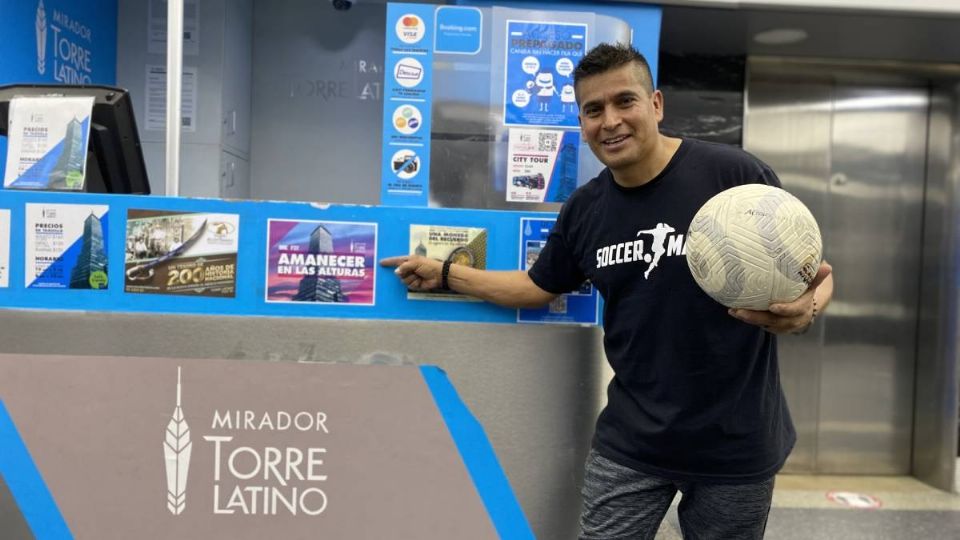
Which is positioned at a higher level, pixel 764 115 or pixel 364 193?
pixel 764 115

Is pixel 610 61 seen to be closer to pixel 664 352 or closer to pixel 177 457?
pixel 664 352

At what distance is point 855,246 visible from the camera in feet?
14.1

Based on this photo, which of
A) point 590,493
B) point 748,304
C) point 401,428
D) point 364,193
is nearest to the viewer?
point 748,304

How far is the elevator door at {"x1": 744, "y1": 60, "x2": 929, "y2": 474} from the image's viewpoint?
4.22 meters

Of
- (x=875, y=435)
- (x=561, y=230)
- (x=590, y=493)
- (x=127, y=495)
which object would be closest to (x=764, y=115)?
(x=875, y=435)

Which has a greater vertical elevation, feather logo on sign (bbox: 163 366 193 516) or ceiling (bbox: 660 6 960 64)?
ceiling (bbox: 660 6 960 64)

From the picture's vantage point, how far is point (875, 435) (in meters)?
4.38

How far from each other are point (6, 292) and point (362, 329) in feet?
3.13

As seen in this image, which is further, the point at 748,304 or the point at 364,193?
the point at 364,193

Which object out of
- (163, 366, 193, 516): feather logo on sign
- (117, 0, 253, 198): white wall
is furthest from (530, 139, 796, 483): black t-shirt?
(117, 0, 253, 198): white wall

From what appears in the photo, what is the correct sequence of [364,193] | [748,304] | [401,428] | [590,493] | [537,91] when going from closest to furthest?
[748,304] → [590,493] → [401,428] → [537,91] → [364,193]

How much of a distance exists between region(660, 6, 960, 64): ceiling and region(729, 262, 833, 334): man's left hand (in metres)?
1.93

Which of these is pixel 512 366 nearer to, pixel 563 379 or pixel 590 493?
pixel 563 379

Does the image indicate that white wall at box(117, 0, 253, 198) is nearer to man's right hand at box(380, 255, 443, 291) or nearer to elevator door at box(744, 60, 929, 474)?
man's right hand at box(380, 255, 443, 291)
